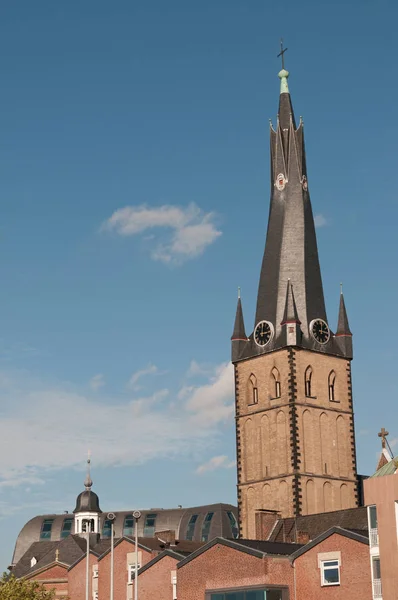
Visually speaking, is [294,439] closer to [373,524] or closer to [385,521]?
[373,524]

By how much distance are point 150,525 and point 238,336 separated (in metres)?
41.9

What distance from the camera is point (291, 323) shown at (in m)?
103

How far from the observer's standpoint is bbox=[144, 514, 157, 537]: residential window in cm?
14062

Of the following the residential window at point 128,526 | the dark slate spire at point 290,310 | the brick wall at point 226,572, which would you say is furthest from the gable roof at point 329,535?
the residential window at point 128,526

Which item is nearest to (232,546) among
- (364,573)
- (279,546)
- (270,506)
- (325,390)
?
(279,546)

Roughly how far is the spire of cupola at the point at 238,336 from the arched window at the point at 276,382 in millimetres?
4870

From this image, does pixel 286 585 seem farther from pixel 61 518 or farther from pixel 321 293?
pixel 61 518

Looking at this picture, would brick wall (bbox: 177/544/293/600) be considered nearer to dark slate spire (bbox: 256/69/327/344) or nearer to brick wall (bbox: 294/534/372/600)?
brick wall (bbox: 294/534/372/600)

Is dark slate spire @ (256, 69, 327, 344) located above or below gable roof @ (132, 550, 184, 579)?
above

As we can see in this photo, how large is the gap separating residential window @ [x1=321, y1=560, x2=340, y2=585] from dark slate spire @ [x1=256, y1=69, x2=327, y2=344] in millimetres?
34541

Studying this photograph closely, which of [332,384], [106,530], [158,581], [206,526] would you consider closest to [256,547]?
[158,581]

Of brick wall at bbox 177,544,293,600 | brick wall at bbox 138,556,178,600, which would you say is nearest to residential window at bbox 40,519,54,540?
brick wall at bbox 138,556,178,600

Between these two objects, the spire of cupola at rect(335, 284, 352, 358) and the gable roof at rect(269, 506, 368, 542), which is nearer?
the gable roof at rect(269, 506, 368, 542)

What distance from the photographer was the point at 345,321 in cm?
10831
